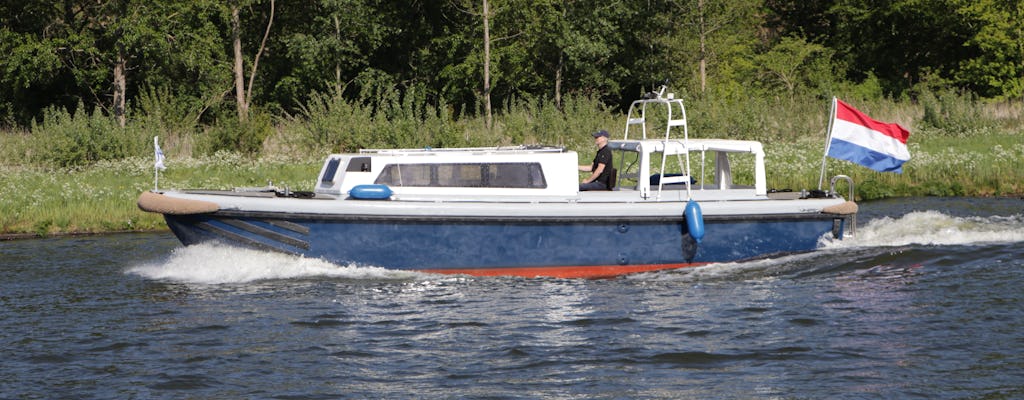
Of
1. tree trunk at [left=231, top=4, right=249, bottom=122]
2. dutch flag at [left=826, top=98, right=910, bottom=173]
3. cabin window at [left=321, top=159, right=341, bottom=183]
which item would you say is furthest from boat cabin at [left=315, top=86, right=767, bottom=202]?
tree trunk at [left=231, top=4, right=249, bottom=122]

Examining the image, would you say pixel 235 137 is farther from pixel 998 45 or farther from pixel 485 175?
pixel 998 45

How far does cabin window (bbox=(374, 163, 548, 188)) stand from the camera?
16.0 m

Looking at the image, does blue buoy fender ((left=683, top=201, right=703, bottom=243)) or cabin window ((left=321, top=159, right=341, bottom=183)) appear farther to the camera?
cabin window ((left=321, top=159, right=341, bottom=183))

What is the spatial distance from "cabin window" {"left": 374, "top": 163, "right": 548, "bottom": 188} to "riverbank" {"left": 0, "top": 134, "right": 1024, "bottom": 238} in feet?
26.4

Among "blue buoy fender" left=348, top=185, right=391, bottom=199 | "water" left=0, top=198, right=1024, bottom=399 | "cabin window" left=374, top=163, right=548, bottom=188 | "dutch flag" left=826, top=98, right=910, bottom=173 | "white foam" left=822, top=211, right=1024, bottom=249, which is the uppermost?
"dutch flag" left=826, top=98, right=910, bottom=173

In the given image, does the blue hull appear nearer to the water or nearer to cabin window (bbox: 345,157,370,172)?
the water

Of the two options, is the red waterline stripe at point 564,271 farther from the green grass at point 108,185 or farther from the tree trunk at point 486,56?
the tree trunk at point 486,56

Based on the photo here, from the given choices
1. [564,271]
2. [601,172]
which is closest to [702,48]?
[601,172]

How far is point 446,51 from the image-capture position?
47.3 meters

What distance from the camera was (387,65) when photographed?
49188 millimetres

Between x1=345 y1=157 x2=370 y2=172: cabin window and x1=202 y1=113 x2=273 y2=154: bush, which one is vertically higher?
x1=202 y1=113 x2=273 y2=154: bush

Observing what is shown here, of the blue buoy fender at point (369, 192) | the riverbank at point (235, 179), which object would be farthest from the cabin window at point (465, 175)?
the riverbank at point (235, 179)

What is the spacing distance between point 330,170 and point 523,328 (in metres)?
4.99

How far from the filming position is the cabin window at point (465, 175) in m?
16.0
